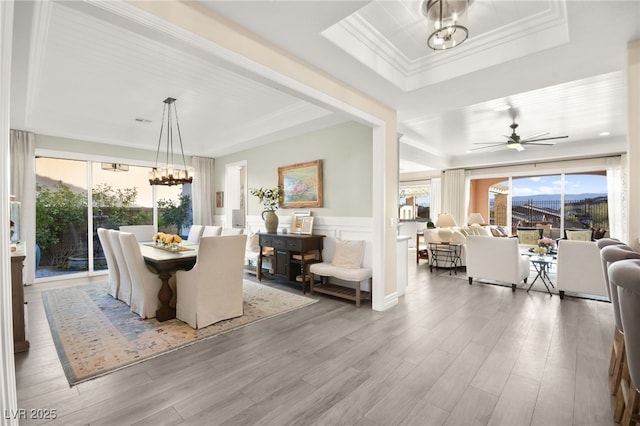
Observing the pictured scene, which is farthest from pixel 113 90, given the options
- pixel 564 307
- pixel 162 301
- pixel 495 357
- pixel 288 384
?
pixel 564 307

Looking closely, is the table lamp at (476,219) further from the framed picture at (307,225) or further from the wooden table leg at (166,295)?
the wooden table leg at (166,295)

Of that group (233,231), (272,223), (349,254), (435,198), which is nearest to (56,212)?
(233,231)

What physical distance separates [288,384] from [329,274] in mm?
2048

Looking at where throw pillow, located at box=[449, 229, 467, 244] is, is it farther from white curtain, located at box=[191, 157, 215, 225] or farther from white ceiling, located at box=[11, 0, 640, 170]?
white curtain, located at box=[191, 157, 215, 225]

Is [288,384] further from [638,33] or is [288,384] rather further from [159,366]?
[638,33]

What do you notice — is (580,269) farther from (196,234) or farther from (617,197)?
(196,234)

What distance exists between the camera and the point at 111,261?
4016 mm

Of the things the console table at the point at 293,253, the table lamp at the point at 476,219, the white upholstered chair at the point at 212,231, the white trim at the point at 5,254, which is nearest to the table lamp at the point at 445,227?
the table lamp at the point at 476,219

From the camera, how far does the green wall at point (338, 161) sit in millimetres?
4320

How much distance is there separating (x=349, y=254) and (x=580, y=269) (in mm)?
3172

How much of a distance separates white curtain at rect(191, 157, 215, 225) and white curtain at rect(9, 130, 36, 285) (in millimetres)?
2788

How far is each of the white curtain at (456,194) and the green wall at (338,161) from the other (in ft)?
18.8

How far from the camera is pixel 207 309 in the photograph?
3.14m

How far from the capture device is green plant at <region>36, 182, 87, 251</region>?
17.4 feet
